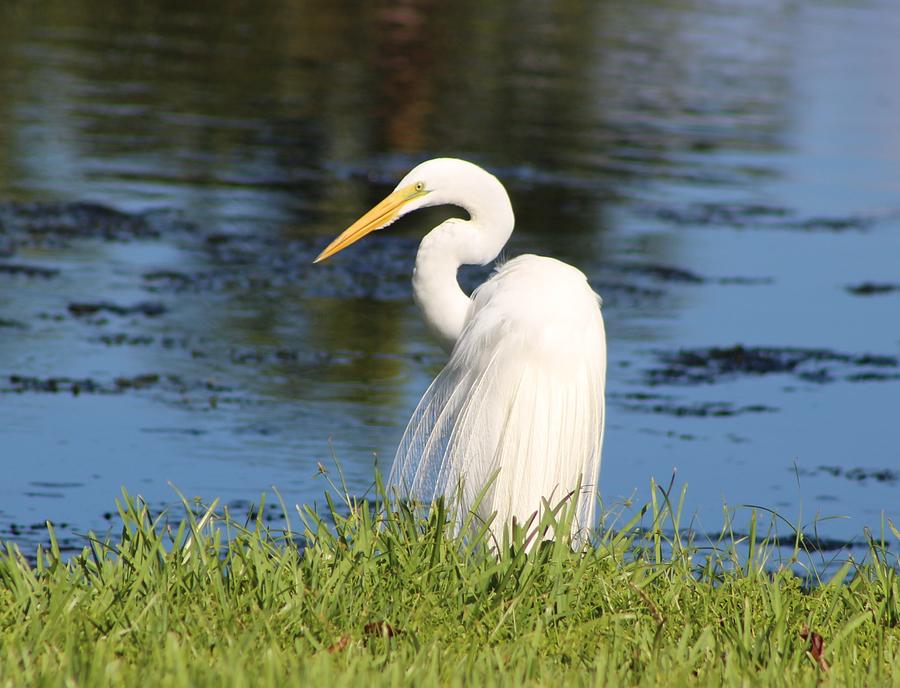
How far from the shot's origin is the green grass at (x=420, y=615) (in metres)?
3.35

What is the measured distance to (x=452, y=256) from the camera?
5246 mm

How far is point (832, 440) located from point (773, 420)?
1.15ft

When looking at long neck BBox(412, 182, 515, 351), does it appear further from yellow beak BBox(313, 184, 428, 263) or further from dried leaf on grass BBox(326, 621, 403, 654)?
dried leaf on grass BBox(326, 621, 403, 654)

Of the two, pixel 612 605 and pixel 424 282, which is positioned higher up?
pixel 424 282

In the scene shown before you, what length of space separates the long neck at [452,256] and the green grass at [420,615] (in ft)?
3.28

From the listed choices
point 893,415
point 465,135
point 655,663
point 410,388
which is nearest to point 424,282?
point 655,663

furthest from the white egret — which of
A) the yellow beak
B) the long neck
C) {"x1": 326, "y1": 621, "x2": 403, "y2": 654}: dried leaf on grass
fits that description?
{"x1": 326, "y1": 621, "x2": 403, "y2": 654}: dried leaf on grass

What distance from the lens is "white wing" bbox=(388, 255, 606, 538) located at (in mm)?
4691

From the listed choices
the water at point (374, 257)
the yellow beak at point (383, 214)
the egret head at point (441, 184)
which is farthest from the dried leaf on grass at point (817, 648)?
the yellow beak at point (383, 214)

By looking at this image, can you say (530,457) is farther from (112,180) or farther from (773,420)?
(112,180)

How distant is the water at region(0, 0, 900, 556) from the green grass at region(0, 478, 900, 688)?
103 cm

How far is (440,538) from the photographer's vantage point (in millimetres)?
4102

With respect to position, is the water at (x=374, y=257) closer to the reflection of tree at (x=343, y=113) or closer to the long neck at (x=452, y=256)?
the reflection of tree at (x=343, y=113)

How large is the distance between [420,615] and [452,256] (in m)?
1.71
